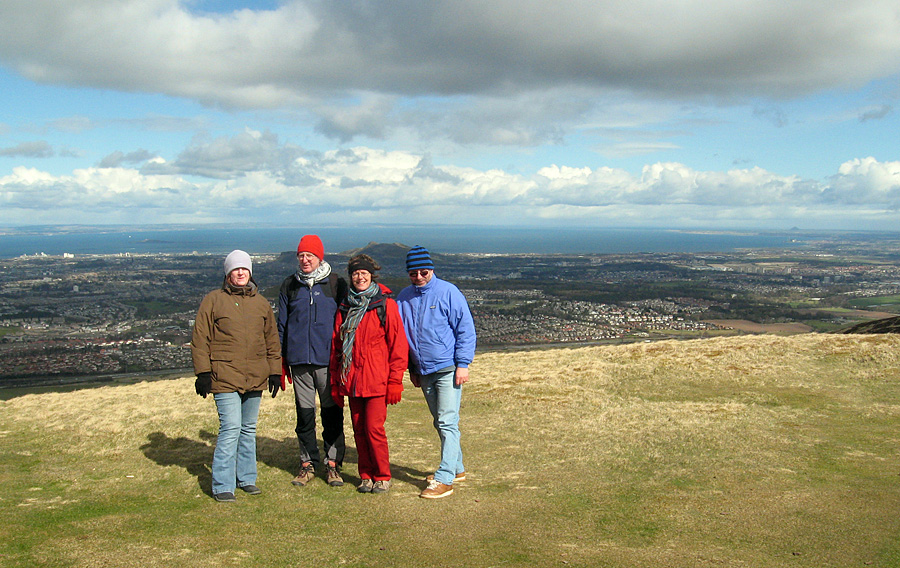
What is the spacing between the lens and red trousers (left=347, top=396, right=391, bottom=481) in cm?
655

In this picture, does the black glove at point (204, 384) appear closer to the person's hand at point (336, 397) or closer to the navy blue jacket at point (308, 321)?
the navy blue jacket at point (308, 321)

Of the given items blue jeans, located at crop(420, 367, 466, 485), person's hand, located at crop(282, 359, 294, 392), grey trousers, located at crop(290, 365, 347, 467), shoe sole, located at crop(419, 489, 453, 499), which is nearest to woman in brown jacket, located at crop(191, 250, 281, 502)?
person's hand, located at crop(282, 359, 294, 392)

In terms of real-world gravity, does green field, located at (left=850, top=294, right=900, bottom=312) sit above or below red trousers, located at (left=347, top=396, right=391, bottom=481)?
below

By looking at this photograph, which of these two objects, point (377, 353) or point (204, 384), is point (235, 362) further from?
point (377, 353)

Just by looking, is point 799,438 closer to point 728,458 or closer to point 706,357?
point 728,458

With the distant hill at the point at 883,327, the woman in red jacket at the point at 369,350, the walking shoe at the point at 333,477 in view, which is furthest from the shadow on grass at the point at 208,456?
the distant hill at the point at 883,327

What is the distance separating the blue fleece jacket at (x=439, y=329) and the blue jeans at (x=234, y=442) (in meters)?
1.98

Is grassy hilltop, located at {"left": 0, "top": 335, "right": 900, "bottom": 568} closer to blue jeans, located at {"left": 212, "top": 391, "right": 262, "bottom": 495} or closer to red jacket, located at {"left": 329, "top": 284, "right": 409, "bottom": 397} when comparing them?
blue jeans, located at {"left": 212, "top": 391, "right": 262, "bottom": 495}

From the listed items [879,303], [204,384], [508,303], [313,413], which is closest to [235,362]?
[204,384]

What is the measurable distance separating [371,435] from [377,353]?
37.6 inches

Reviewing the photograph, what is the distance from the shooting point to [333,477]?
23.5 feet

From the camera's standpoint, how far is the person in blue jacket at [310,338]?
6.93m

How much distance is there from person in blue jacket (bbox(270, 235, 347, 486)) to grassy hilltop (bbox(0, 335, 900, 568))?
51cm

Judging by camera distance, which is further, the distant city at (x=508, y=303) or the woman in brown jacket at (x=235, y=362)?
the distant city at (x=508, y=303)
